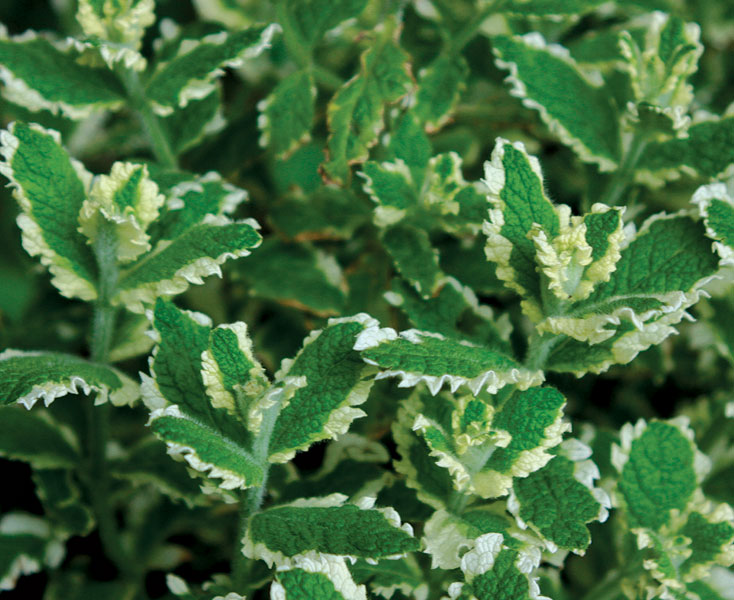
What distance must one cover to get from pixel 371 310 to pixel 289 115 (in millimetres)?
406

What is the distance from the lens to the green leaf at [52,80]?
140cm

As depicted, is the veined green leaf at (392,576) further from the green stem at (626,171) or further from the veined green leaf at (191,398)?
the green stem at (626,171)

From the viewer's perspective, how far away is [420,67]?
1.82m

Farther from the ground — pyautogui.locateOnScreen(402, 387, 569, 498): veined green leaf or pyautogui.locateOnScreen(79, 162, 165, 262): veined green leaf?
pyautogui.locateOnScreen(79, 162, 165, 262): veined green leaf

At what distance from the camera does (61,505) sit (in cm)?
146

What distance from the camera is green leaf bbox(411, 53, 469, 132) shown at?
1.56 meters

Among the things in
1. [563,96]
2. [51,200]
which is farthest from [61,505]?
[563,96]

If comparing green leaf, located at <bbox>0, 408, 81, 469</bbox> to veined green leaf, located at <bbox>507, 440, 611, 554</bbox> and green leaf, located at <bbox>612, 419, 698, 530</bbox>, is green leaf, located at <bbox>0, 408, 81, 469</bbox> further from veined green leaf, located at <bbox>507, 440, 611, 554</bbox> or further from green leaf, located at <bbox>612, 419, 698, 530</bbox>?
green leaf, located at <bbox>612, 419, 698, 530</bbox>

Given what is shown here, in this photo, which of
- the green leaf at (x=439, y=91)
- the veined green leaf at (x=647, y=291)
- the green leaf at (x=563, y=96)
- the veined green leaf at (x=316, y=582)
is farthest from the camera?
the green leaf at (x=439, y=91)

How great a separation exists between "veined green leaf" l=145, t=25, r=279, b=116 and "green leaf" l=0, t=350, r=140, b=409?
0.48 metres

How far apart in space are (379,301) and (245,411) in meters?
0.57

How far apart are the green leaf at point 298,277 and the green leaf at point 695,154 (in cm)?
61

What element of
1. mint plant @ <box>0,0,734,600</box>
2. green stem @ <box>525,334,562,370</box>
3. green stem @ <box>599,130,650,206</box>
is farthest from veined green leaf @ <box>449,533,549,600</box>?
green stem @ <box>599,130,650,206</box>

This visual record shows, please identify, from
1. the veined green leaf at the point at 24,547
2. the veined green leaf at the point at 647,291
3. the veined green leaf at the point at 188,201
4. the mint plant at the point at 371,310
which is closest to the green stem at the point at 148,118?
the mint plant at the point at 371,310
